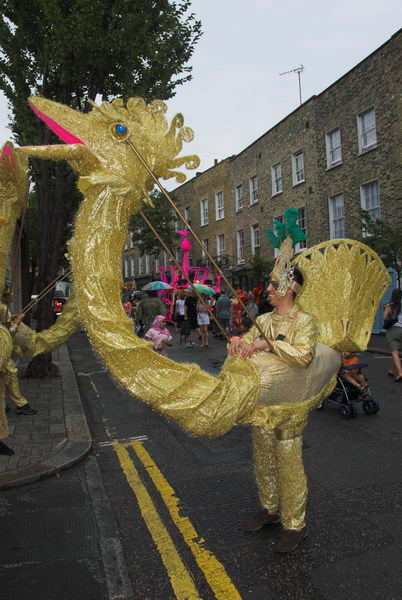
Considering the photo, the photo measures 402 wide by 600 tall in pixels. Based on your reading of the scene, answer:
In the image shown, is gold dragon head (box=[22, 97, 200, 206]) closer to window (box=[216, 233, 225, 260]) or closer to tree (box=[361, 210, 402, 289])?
tree (box=[361, 210, 402, 289])

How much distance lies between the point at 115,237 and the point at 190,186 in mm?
31374

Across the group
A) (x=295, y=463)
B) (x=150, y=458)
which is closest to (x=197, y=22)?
(x=150, y=458)

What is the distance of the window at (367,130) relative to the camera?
17672 millimetres

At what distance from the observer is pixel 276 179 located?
79.4 ft

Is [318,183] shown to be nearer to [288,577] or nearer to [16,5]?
[16,5]

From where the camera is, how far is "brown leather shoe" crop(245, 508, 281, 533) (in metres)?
3.30

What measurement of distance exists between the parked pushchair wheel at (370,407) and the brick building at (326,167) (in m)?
11.3

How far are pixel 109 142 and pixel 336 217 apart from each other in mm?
18780

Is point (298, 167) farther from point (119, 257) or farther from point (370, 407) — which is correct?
point (119, 257)

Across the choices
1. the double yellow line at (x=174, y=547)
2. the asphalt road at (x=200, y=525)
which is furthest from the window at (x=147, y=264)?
the double yellow line at (x=174, y=547)

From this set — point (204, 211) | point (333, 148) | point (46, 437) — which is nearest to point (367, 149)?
point (333, 148)

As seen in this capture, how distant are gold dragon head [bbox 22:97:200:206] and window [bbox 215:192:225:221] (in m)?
27.5

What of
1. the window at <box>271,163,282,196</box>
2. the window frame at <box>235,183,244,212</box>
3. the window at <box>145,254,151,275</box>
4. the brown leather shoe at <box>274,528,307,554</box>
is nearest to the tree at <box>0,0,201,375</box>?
the brown leather shoe at <box>274,528,307,554</box>

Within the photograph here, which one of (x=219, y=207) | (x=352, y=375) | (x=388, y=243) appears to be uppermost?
(x=219, y=207)
